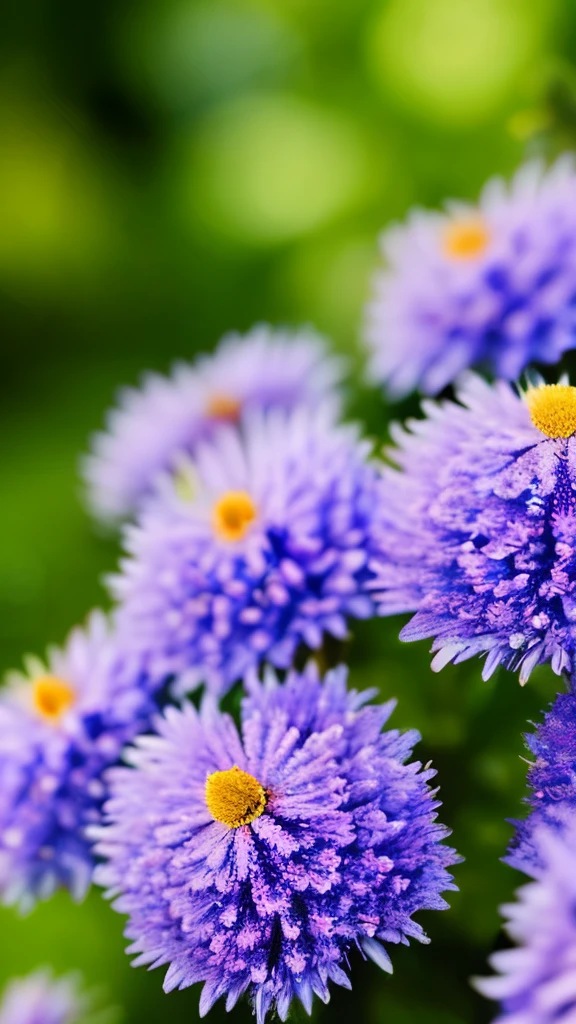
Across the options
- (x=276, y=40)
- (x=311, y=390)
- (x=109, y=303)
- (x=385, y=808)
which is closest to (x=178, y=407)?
(x=311, y=390)

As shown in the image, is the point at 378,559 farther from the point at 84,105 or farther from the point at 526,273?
the point at 84,105

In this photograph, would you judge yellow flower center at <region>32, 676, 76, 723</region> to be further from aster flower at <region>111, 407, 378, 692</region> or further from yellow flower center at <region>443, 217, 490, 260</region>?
yellow flower center at <region>443, 217, 490, 260</region>

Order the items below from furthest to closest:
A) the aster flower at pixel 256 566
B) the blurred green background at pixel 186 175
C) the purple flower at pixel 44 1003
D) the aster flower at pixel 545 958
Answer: the blurred green background at pixel 186 175 → the purple flower at pixel 44 1003 → the aster flower at pixel 256 566 → the aster flower at pixel 545 958

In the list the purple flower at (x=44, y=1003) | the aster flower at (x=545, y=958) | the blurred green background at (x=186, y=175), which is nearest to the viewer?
the aster flower at (x=545, y=958)

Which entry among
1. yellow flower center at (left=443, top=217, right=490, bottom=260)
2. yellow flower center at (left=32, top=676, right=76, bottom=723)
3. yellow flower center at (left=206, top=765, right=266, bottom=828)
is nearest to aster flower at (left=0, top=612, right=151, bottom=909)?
yellow flower center at (left=32, top=676, right=76, bottom=723)

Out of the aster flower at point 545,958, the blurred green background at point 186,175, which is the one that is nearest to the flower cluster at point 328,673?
the aster flower at point 545,958

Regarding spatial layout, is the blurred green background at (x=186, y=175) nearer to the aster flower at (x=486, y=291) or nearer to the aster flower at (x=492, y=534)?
the aster flower at (x=486, y=291)

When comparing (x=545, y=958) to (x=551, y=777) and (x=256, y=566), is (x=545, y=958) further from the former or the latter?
(x=256, y=566)
